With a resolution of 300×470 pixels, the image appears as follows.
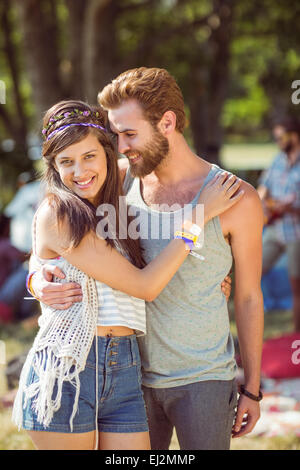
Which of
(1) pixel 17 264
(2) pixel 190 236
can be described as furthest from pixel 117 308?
(1) pixel 17 264

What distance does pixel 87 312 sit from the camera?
7.70 ft

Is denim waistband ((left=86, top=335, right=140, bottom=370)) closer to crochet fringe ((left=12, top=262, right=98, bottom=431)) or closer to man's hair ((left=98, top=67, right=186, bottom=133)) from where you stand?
crochet fringe ((left=12, top=262, right=98, bottom=431))

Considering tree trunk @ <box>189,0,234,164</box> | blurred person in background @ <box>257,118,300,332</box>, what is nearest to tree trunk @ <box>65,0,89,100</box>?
tree trunk @ <box>189,0,234,164</box>

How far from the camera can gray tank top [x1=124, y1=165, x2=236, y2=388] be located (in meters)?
2.45

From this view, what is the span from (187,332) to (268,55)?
60.1 feet

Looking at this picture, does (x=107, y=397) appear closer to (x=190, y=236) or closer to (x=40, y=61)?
(x=190, y=236)

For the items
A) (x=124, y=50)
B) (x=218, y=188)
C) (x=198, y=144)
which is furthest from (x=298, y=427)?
(x=124, y=50)

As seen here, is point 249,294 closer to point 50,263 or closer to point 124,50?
point 50,263

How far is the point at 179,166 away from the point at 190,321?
0.69 m

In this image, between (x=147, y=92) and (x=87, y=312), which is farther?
(x=147, y=92)

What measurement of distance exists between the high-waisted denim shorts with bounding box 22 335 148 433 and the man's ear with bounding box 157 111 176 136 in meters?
0.90

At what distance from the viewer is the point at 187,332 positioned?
2465 millimetres

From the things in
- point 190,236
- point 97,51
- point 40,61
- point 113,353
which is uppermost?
point 97,51

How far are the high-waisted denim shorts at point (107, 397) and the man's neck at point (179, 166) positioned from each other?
0.74 meters
